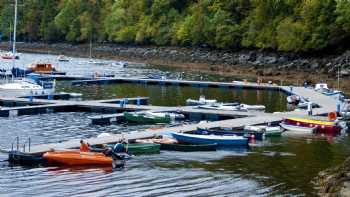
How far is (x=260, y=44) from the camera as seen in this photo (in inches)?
4911

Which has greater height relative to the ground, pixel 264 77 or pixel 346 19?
pixel 346 19

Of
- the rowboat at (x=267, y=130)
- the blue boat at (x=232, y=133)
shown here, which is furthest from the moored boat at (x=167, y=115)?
the rowboat at (x=267, y=130)

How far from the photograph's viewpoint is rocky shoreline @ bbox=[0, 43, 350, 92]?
3967 inches

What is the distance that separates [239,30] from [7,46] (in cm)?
8177

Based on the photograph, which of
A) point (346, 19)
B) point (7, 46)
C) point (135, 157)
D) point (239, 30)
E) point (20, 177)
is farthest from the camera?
point (7, 46)

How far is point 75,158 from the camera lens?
40.5 meters

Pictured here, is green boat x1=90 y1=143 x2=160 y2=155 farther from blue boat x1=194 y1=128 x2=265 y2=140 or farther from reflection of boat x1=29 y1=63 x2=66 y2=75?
reflection of boat x1=29 y1=63 x2=66 y2=75

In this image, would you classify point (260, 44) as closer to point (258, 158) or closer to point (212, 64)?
point (212, 64)

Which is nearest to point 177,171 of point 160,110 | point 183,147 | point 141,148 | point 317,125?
point 141,148

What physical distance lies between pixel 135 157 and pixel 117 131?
1000 centimetres

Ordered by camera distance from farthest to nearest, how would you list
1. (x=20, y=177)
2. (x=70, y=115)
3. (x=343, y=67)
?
(x=343, y=67)
(x=70, y=115)
(x=20, y=177)

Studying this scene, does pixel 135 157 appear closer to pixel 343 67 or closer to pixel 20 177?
pixel 20 177

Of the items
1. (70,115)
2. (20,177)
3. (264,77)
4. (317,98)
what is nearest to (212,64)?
(264,77)

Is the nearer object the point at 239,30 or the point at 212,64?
the point at 212,64
